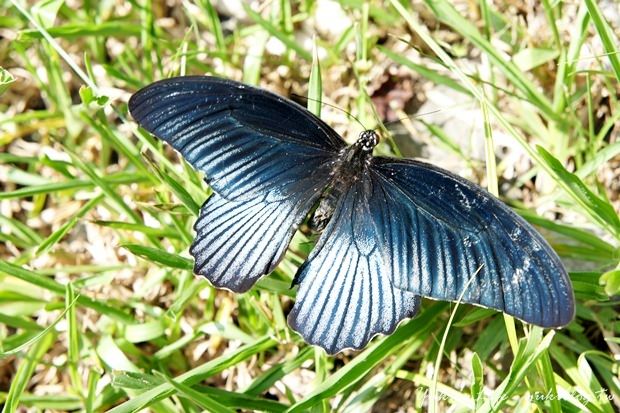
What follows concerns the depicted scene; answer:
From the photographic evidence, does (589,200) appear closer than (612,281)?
No

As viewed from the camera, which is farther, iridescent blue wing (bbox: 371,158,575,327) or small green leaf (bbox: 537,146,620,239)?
small green leaf (bbox: 537,146,620,239)

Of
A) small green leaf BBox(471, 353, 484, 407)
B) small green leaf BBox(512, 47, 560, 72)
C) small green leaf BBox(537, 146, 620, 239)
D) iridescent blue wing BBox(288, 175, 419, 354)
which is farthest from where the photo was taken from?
small green leaf BBox(512, 47, 560, 72)

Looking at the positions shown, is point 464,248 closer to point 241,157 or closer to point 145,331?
point 241,157

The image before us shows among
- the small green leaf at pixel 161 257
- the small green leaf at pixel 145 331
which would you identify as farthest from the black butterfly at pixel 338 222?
the small green leaf at pixel 145 331

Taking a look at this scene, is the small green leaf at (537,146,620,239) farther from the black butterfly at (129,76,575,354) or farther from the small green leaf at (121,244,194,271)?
the small green leaf at (121,244,194,271)

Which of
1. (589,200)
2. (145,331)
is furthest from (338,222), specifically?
(145,331)

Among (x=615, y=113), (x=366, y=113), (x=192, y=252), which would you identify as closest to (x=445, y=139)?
(x=366, y=113)

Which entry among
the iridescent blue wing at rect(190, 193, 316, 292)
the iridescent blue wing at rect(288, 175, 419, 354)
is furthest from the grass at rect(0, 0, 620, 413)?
the iridescent blue wing at rect(288, 175, 419, 354)
